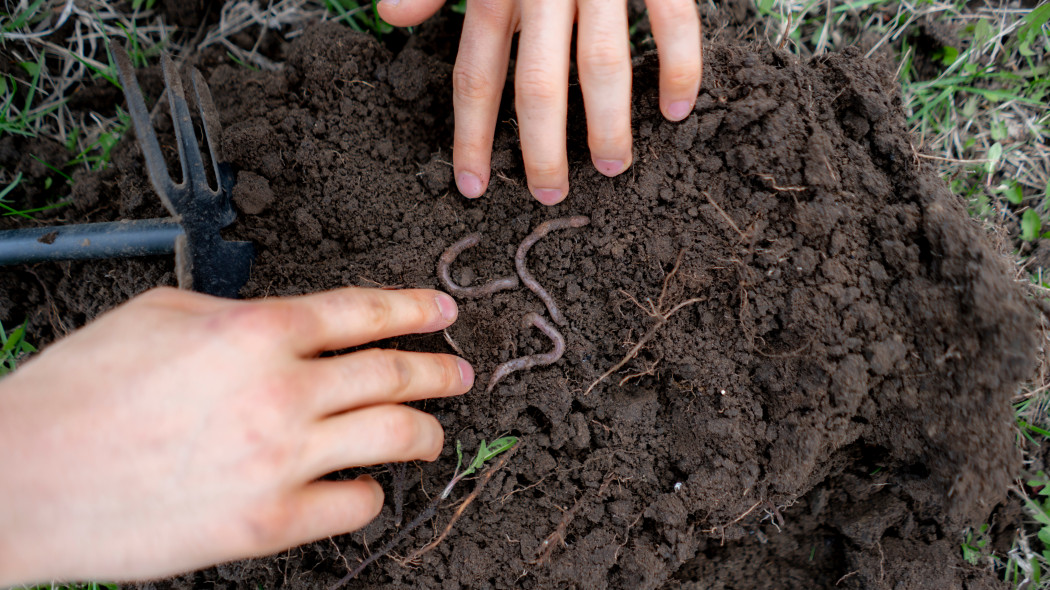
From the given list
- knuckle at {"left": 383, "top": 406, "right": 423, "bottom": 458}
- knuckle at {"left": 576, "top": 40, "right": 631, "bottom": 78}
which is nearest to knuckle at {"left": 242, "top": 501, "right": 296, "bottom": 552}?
knuckle at {"left": 383, "top": 406, "right": 423, "bottom": 458}

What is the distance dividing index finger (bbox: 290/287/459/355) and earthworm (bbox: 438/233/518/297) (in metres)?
0.17

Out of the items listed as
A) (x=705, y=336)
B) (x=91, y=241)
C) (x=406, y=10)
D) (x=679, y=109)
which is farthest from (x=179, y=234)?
(x=705, y=336)

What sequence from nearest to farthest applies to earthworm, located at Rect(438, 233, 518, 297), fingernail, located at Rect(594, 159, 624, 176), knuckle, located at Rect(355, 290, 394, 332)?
knuckle, located at Rect(355, 290, 394, 332) < fingernail, located at Rect(594, 159, 624, 176) < earthworm, located at Rect(438, 233, 518, 297)

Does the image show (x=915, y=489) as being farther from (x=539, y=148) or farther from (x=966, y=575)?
(x=539, y=148)

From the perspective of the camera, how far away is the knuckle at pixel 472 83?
275cm

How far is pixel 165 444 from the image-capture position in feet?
6.63

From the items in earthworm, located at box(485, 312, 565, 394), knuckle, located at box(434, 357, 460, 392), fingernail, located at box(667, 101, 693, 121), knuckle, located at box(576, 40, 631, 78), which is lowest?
earthworm, located at box(485, 312, 565, 394)

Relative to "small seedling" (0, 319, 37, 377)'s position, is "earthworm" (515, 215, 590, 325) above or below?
above

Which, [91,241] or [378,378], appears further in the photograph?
[91,241]

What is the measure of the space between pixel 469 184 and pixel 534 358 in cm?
84

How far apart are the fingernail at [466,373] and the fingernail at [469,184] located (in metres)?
0.78

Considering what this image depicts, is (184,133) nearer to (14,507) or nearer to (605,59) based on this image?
(14,507)

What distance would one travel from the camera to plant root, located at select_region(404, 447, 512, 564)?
108 inches

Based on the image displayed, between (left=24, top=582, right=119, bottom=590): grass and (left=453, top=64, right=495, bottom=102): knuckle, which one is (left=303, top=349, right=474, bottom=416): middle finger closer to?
(left=453, top=64, right=495, bottom=102): knuckle
